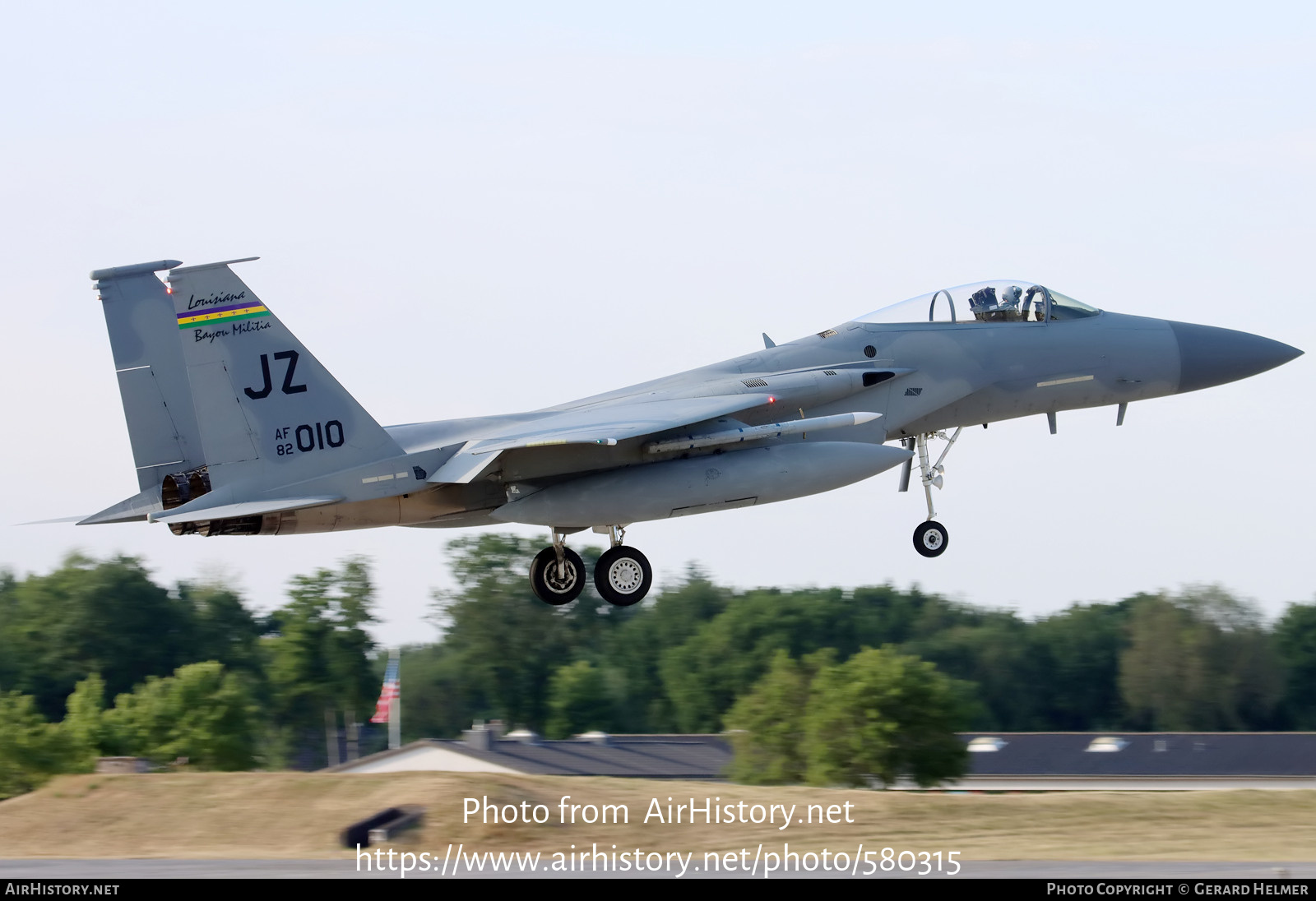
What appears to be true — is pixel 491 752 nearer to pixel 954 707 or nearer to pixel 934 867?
pixel 954 707

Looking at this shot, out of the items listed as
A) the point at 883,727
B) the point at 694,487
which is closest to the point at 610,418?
the point at 694,487

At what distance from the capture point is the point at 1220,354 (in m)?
20.9

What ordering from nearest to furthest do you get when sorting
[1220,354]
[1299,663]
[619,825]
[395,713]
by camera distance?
[619,825]
[1220,354]
[395,713]
[1299,663]

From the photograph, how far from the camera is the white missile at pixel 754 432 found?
18.0 meters

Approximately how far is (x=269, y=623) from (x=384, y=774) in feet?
153

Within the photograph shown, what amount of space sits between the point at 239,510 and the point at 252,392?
132 cm

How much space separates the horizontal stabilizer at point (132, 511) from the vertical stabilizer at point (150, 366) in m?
0.75

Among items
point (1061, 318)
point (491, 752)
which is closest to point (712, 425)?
point (1061, 318)

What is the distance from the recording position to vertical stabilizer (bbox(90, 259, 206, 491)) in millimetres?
19984

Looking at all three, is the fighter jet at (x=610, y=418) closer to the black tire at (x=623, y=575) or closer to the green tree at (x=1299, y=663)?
the black tire at (x=623, y=575)

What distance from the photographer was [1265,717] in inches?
2463

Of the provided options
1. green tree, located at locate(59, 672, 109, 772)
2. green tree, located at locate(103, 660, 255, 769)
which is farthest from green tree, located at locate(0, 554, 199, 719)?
green tree, located at locate(103, 660, 255, 769)

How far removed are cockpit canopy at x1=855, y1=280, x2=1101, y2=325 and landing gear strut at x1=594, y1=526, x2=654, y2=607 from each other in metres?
4.29

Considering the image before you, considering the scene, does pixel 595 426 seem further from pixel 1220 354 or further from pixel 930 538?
pixel 1220 354
